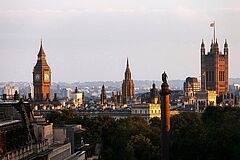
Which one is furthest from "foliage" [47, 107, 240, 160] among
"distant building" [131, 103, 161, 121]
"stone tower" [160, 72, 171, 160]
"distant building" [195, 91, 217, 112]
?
"distant building" [195, 91, 217, 112]

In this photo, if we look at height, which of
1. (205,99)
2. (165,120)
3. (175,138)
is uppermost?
(165,120)

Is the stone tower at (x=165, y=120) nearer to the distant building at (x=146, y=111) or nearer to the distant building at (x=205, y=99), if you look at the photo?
the distant building at (x=146, y=111)

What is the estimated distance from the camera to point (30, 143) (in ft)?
143

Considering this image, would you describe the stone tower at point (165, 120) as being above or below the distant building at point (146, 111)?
above

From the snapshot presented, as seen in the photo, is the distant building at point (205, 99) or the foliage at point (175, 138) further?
the distant building at point (205, 99)

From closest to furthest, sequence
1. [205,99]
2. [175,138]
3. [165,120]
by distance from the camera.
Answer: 1. [165,120]
2. [175,138]
3. [205,99]

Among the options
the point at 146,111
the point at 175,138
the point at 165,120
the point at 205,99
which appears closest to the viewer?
the point at 165,120

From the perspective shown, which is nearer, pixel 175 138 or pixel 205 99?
pixel 175 138

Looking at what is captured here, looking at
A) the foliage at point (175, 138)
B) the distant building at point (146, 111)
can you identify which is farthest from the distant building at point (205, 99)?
the foliage at point (175, 138)

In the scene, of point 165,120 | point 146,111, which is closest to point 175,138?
point 165,120

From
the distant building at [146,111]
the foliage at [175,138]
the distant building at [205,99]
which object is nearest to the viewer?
the foliage at [175,138]

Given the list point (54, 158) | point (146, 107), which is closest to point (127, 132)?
point (54, 158)

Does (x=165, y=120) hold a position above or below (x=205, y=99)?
above

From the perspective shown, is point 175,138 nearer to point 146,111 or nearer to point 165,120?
point 165,120
